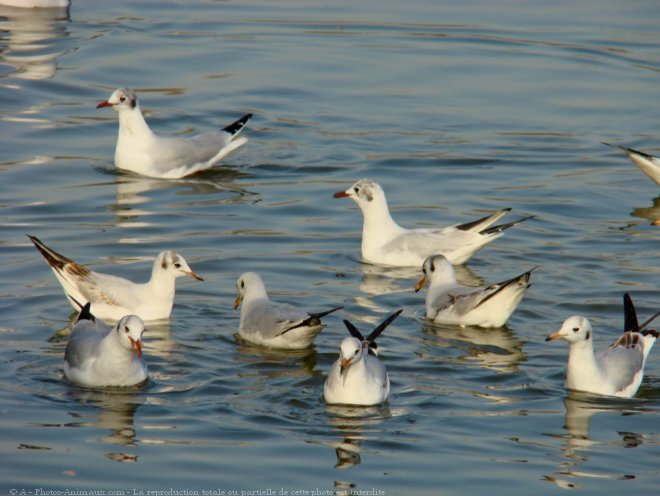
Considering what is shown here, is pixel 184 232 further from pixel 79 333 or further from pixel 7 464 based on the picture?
pixel 7 464

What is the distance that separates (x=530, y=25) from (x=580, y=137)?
7252mm

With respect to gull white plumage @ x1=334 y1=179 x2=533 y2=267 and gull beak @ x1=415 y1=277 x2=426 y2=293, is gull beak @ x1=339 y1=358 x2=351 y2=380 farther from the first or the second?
gull white plumage @ x1=334 y1=179 x2=533 y2=267

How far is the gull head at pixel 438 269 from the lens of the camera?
12977mm

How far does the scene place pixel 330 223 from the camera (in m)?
15.8

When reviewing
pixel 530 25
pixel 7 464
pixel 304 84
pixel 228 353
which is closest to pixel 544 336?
pixel 228 353

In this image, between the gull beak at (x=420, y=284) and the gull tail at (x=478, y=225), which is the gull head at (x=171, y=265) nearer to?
the gull beak at (x=420, y=284)

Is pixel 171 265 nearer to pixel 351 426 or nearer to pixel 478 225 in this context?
pixel 351 426

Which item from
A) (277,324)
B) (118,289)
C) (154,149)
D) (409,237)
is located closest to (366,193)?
(409,237)

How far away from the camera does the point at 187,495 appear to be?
8.32 m

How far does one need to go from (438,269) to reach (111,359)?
12.9 ft

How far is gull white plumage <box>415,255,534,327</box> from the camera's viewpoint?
39.4 ft

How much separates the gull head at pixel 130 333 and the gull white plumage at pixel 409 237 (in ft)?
15.4

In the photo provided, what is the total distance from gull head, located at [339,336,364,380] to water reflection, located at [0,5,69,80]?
13297 millimetres

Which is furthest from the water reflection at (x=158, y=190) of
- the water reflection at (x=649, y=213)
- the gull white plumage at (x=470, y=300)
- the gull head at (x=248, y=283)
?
the water reflection at (x=649, y=213)
